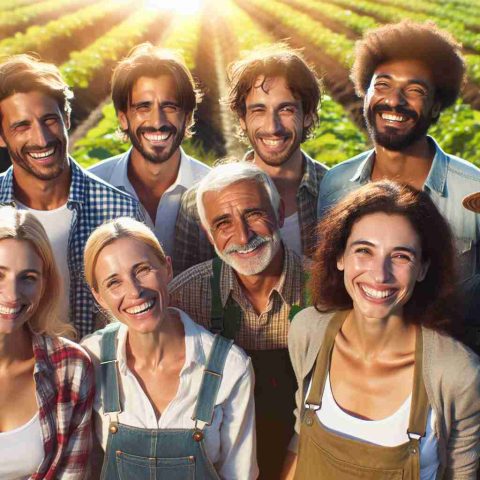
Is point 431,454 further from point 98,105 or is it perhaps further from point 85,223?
point 98,105

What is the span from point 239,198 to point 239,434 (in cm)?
91

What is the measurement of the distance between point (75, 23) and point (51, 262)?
576 cm

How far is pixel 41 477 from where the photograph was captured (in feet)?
6.93

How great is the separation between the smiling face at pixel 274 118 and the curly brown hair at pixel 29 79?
87cm

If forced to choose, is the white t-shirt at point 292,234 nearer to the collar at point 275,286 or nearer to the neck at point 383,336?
the collar at point 275,286

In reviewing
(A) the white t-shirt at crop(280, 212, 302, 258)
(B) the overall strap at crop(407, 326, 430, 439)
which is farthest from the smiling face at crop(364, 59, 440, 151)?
(B) the overall strap at crop(407, 326, 430, 439)

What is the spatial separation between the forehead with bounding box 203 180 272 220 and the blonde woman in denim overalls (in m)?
0.49

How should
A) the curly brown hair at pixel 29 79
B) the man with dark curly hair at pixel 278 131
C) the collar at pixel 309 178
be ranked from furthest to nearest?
1. the collar at pixel 309 178
2. the man with dark curly hair at pixel 278 131
3. the curly brown hair at pixel 29 79

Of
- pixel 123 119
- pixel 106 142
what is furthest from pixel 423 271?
pixel 106 142

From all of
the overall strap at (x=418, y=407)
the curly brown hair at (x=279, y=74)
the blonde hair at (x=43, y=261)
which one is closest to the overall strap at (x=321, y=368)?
the overall strap at (x=418, y=407)

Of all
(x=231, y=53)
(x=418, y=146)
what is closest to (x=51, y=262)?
(x=418, y=146)

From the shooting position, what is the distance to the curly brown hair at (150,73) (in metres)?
3.20

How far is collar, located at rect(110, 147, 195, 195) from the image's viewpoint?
344 cm

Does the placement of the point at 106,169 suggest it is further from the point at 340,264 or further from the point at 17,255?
the point at 340,264
